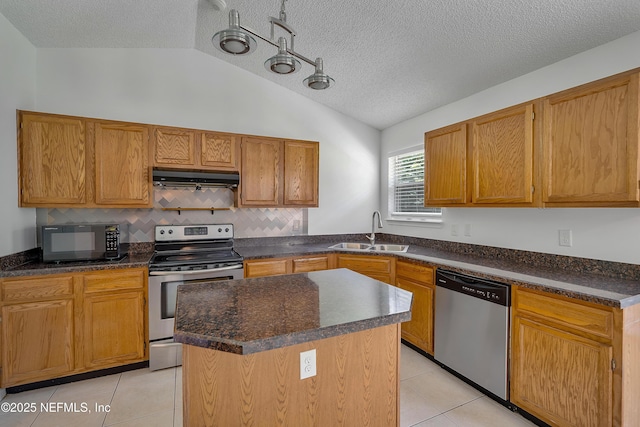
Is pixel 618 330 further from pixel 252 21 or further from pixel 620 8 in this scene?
pixel 252 21

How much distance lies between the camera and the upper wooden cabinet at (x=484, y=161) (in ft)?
7.23

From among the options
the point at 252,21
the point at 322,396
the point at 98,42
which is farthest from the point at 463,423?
the point at 98,42

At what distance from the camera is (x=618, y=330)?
5.01 feet

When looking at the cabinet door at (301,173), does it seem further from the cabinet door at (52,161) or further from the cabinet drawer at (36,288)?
the cabinet drawer at (36,288)

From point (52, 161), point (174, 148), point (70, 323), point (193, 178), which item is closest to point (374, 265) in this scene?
point (193, 178)

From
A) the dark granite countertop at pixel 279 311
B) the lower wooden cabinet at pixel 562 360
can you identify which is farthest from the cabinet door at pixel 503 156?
the dark granite countertop at pixel 279 311

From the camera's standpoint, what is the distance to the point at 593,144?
1.84m

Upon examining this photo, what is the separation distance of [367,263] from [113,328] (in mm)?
2414

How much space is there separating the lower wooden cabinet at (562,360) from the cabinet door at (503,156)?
791 millimetres

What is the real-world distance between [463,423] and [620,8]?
9.13 ft

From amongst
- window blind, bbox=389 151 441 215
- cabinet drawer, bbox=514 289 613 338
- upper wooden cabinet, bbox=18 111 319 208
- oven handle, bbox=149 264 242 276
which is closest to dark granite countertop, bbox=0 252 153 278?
oven handle, bbox=149 264 242 276

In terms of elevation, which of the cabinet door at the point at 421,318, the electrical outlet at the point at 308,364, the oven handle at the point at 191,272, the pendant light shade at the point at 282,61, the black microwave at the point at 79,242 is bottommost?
the cabinet door at the point at 421,318

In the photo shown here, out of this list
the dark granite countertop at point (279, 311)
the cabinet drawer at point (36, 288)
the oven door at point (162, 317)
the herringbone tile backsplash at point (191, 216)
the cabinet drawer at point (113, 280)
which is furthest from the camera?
the herringbone tile backsplash at point (191, 216)

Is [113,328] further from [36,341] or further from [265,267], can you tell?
[265,267]
